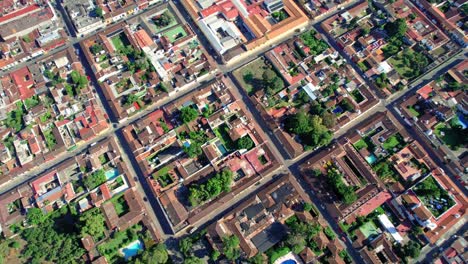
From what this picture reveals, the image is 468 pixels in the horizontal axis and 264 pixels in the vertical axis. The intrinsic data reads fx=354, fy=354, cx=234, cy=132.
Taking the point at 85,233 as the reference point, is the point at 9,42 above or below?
above

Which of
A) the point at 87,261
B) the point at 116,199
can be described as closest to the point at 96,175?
the point at 116,199

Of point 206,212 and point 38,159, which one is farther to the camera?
point 38,159

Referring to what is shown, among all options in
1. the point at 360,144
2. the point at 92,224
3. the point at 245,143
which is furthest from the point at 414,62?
the point at 92,224

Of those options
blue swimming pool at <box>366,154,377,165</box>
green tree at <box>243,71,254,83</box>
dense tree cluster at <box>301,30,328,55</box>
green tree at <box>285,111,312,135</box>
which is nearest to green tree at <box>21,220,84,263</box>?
green tree at <box>285,111,312,135</box>

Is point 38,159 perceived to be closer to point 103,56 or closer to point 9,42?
point 103,56

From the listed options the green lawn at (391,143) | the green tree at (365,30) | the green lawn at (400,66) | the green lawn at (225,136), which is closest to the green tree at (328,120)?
the green lawn at (391,143)

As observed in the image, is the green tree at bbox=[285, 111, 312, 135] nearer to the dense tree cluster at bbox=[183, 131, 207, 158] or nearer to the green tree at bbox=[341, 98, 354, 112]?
the green tree at bbox=[341, 98, 354, 112]

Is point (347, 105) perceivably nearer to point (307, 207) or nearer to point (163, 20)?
point (307, 207)
